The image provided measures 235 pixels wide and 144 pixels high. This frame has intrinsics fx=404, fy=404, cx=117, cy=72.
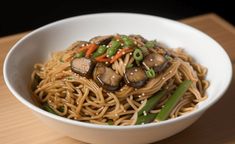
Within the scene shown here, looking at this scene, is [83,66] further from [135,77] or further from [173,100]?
[173,100]

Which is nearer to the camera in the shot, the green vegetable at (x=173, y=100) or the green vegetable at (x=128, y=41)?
the green vegetable at (x=173, y=100)

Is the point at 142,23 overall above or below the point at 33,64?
above

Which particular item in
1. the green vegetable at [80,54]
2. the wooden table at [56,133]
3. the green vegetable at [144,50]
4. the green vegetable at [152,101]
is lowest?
the wooden table at [56,133]

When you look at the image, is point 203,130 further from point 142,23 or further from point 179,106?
point 142,23

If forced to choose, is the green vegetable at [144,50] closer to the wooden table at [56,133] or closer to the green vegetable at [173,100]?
the green vegetable at [173,100]

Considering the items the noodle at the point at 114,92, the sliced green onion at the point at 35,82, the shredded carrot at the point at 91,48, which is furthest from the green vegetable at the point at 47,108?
the shredded carrot at the point at 91,48

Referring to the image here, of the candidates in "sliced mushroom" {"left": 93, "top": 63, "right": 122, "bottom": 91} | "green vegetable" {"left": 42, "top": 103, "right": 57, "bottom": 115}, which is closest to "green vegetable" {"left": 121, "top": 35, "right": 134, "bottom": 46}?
"sliced mushroom" {"left": 93, "top": 63, "right": 122, "bottom": 91}
